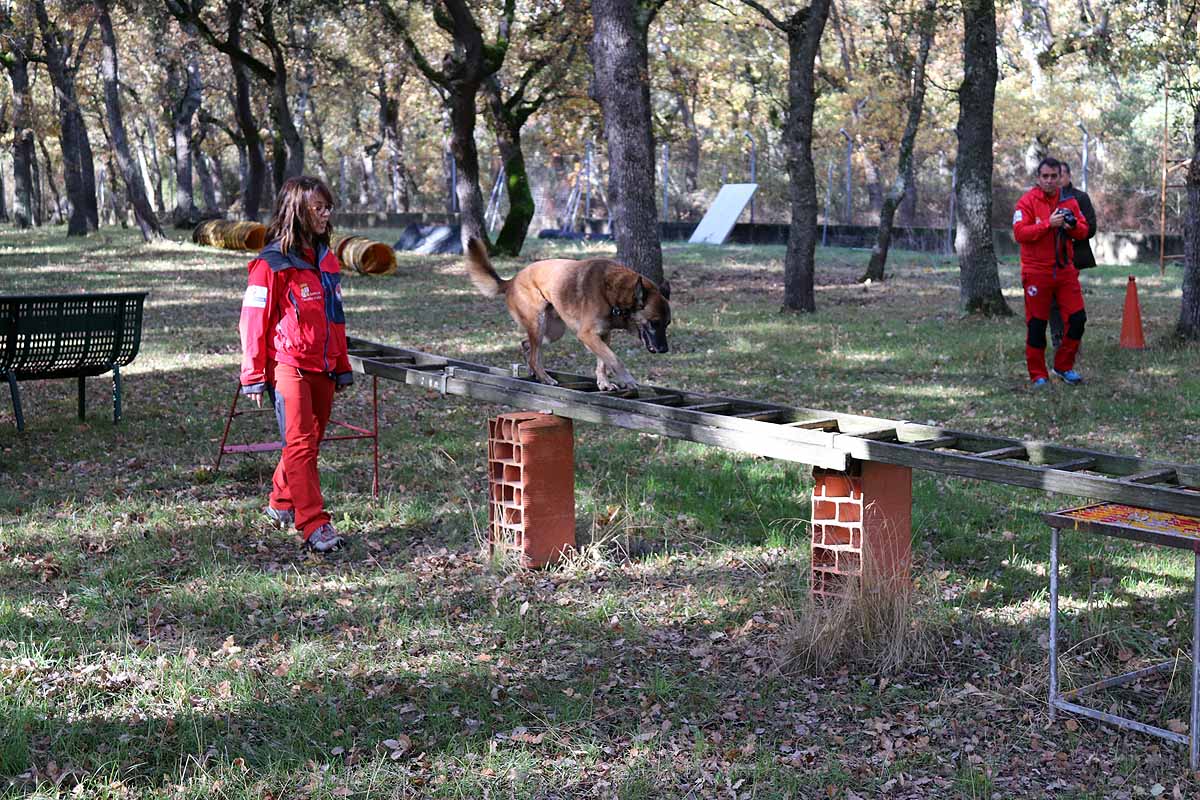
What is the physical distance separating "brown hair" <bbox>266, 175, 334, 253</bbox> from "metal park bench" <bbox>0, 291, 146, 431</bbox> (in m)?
3.26

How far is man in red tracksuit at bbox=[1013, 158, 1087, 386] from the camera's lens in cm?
1091

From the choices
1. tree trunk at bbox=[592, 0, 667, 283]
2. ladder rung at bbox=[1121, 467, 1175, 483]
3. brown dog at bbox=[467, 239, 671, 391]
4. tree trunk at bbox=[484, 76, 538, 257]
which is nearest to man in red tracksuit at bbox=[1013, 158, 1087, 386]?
brown dog at bbox=[467, 239, 671, 391]

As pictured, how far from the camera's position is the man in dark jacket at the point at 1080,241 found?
11.0 m

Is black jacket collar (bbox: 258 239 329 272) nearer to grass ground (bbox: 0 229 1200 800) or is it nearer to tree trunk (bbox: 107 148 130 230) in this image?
grass ground (bbox: 0 229 1200 800)

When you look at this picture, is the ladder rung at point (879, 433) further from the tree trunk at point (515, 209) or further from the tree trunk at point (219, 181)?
the tree trunk at point (219, 181)

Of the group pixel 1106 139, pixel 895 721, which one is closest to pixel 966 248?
pixel 895 721

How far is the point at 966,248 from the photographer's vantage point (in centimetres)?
1673

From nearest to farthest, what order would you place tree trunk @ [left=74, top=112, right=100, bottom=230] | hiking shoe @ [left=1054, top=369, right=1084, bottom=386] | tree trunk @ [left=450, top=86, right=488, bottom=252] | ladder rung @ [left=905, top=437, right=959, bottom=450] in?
ladder rung @ [left=905, top=437, right=959, bottom=450]
hiking shoe @ [left=1054, top=369, right=1084, bottom=386]
tree trunk @ [left=450, top=86, right=488, bottom=252]
tree trunk @ [left=74, top=112, right=100, bottom=230]

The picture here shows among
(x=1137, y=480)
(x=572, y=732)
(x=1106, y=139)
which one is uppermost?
(x=1106, y=139)

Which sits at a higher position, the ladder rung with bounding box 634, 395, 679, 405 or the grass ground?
A: the ladder rung with bounding box 634, 395, 679, 405

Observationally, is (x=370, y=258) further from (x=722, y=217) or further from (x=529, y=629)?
(x=529, y=629)

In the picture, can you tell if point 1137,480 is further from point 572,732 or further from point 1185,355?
point 1185,355

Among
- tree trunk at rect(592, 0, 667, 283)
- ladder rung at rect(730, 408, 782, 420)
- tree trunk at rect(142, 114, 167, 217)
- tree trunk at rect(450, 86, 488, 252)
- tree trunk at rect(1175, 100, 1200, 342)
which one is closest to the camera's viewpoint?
ladder rung at rect(730, 408, 782, 420)

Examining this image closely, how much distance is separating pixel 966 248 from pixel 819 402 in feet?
22.6
